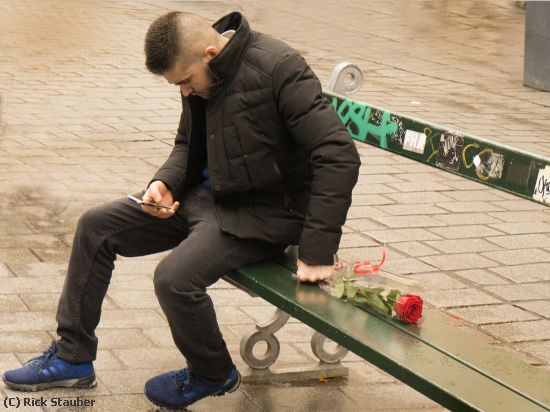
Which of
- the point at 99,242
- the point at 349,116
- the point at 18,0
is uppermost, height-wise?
the point at 349,116

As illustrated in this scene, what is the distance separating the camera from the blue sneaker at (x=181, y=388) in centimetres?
393

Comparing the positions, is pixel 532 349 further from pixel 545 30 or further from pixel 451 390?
pixel 545 30

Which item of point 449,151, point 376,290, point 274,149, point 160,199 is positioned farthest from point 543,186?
point 160,199

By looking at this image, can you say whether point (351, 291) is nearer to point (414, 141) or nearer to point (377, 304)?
point (377, 304)

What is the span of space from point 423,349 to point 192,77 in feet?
3.89

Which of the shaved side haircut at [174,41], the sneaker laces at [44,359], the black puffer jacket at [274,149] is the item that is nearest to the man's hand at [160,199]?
the black puffer jacket at [274,149]

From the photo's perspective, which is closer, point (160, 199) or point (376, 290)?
point (376, 290)

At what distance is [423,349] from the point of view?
133 inches

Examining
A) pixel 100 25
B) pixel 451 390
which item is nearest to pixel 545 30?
pixel 100 25

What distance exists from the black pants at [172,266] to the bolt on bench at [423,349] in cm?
16

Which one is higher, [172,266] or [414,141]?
[414,141]

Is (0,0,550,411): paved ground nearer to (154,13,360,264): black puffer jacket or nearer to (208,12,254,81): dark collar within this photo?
(154,13,360,264): black puffer jacket

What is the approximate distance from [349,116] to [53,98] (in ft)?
17.0

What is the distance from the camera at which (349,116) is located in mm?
4934
